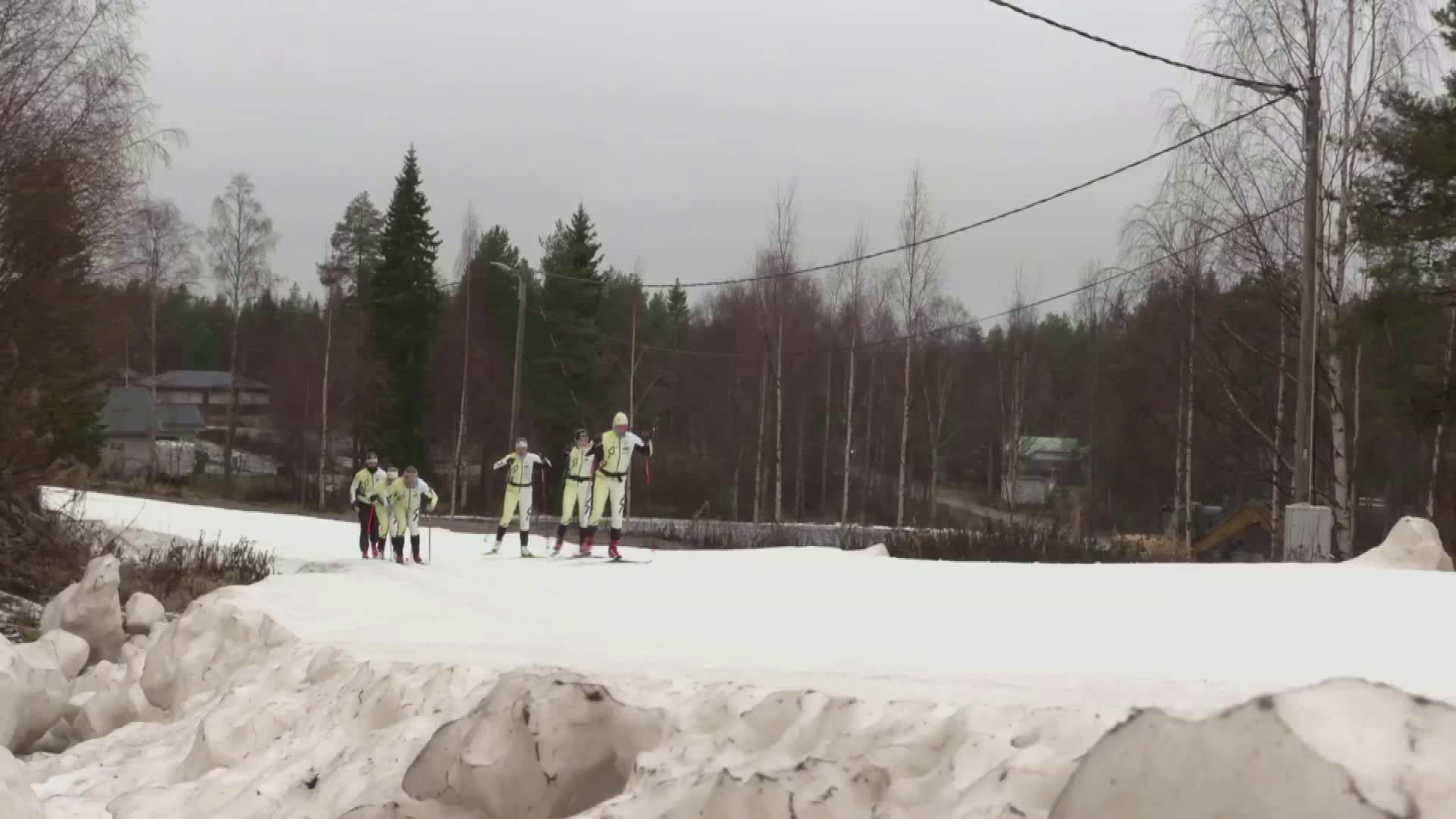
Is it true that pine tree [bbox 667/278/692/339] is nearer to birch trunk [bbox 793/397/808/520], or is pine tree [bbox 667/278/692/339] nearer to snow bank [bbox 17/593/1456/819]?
birch trunk [bbox 793/397/808/520]

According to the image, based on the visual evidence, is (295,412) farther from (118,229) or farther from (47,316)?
(47,316)

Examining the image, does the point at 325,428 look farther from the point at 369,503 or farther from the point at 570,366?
the point at 369,503

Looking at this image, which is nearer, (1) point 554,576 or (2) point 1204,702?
(2) point 1204,702

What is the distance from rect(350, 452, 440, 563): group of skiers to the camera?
1719cm

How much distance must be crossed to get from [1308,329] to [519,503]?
10776 millimetres

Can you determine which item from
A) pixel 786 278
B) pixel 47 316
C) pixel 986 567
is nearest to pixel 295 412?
pixel 786 278

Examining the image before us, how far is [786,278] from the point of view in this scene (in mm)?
47250

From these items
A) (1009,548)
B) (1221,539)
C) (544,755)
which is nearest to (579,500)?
(1009,548)

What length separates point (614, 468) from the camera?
642 inches

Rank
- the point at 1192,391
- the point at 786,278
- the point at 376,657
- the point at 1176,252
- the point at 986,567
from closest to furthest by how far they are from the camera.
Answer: the point at 376,657 → the point at 986,567 → the point at 1176,252 → the point at 1192,391 → the point at 786,278

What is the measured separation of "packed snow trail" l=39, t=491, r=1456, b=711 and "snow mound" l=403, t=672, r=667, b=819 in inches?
21.2

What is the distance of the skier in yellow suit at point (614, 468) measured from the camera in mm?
16234

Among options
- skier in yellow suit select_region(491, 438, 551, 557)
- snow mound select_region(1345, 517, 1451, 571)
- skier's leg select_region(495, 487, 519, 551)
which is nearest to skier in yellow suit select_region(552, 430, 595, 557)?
skier in yellow suit select_region(491, 438, 551, 557)

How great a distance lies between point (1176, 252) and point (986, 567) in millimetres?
15238
